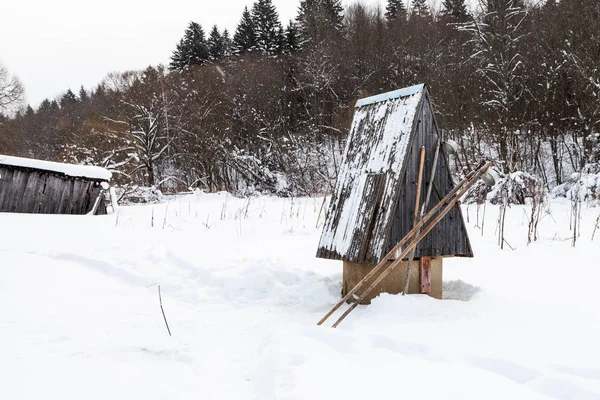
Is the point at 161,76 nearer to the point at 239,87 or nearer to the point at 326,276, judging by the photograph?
the point at 239,87

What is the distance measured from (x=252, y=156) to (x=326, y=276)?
815 inches

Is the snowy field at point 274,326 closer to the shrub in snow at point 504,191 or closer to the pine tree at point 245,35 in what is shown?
the shrub in snow at point 504,191

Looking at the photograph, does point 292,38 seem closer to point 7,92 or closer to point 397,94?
point 7,92

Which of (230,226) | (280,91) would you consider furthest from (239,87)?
(230,226)

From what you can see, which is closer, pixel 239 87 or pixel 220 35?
pixel 239 87

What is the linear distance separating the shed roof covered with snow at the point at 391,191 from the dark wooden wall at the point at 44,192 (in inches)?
431

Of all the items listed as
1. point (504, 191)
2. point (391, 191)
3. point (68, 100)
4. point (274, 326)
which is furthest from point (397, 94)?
Answer: point (68, 100)

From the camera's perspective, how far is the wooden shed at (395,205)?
13.5ft

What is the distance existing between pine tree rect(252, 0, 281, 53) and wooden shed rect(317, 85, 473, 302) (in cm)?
3064

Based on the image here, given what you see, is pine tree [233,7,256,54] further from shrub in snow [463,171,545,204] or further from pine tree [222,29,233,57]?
shrub in snow [463,171,545,204]

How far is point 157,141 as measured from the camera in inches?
1092

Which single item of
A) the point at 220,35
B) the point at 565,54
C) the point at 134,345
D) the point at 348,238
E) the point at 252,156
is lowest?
the point at 134,345

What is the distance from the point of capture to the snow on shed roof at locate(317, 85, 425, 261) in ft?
13.5

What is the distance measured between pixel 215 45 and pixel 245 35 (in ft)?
11.2
